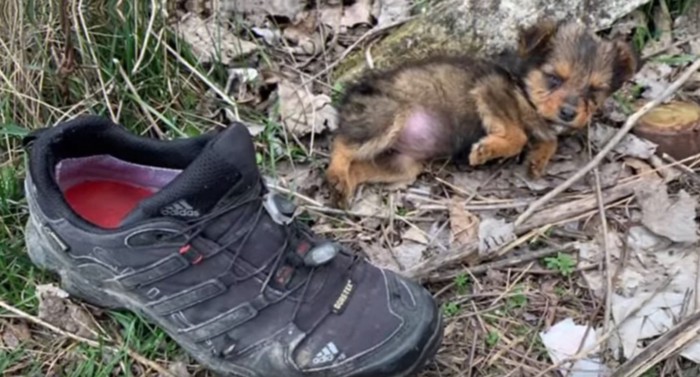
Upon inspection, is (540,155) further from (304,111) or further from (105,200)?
(105,200)

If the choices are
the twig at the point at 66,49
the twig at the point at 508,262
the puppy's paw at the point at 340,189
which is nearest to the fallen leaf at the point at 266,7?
the twig at the point at 66,49

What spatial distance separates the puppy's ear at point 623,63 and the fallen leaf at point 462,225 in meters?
0.80

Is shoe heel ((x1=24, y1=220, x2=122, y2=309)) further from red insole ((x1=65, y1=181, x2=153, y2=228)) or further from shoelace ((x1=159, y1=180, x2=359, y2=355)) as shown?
shoelace ((x1=159, y1=180, x2=359, y2=355))

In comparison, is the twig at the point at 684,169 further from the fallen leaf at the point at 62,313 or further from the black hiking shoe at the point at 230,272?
the fallen leaf at the point at 62,313

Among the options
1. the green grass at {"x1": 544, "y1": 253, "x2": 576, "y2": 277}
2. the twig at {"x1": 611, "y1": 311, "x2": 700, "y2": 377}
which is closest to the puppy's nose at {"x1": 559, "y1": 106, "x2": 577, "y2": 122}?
the green grass at {"x1": 544, "y1": 253, "x2": 576, "y2": 277}

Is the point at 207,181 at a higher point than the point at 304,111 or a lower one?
higher

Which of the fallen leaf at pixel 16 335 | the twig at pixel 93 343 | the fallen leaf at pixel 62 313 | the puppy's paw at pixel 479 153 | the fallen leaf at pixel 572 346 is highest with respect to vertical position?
the puppy's paw at pixel 479 153

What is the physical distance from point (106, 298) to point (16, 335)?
319 millimetres

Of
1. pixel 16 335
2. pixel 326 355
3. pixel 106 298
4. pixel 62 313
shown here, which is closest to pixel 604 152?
pixel 326 355

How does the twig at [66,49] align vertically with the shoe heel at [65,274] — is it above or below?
above

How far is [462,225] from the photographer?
11.8ft

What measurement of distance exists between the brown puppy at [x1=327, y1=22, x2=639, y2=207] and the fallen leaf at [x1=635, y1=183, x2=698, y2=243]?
39 centimetres

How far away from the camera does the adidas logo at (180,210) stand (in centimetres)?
281

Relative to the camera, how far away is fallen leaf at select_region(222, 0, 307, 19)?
178 inches
